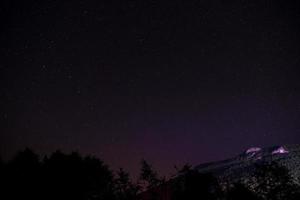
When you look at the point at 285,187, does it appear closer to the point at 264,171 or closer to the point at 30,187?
the point at 264,171

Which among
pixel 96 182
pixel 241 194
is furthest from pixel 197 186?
pixel 96 182

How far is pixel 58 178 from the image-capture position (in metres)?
38.3

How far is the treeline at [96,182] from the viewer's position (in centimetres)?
3281

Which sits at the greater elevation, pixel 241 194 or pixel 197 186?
pixel 197 186

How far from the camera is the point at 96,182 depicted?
46.4 metres

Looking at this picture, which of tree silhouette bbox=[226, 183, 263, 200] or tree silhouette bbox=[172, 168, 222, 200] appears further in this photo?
tree silhouette bbox=[226, 183, 263, 200]

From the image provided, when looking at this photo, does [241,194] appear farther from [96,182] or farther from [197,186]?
[96,182]

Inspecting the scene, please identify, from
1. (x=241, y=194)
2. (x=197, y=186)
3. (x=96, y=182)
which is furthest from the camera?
(x=96, y=182)

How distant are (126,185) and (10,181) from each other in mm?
19790

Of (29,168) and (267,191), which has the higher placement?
(29,168)

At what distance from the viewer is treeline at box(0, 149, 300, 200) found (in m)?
32.8

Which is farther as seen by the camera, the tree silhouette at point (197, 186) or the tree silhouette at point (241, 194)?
the tree silhouette at point (241, 194)

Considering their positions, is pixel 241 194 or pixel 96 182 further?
pixel 96 182

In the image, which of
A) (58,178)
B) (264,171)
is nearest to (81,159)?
(58,178)
